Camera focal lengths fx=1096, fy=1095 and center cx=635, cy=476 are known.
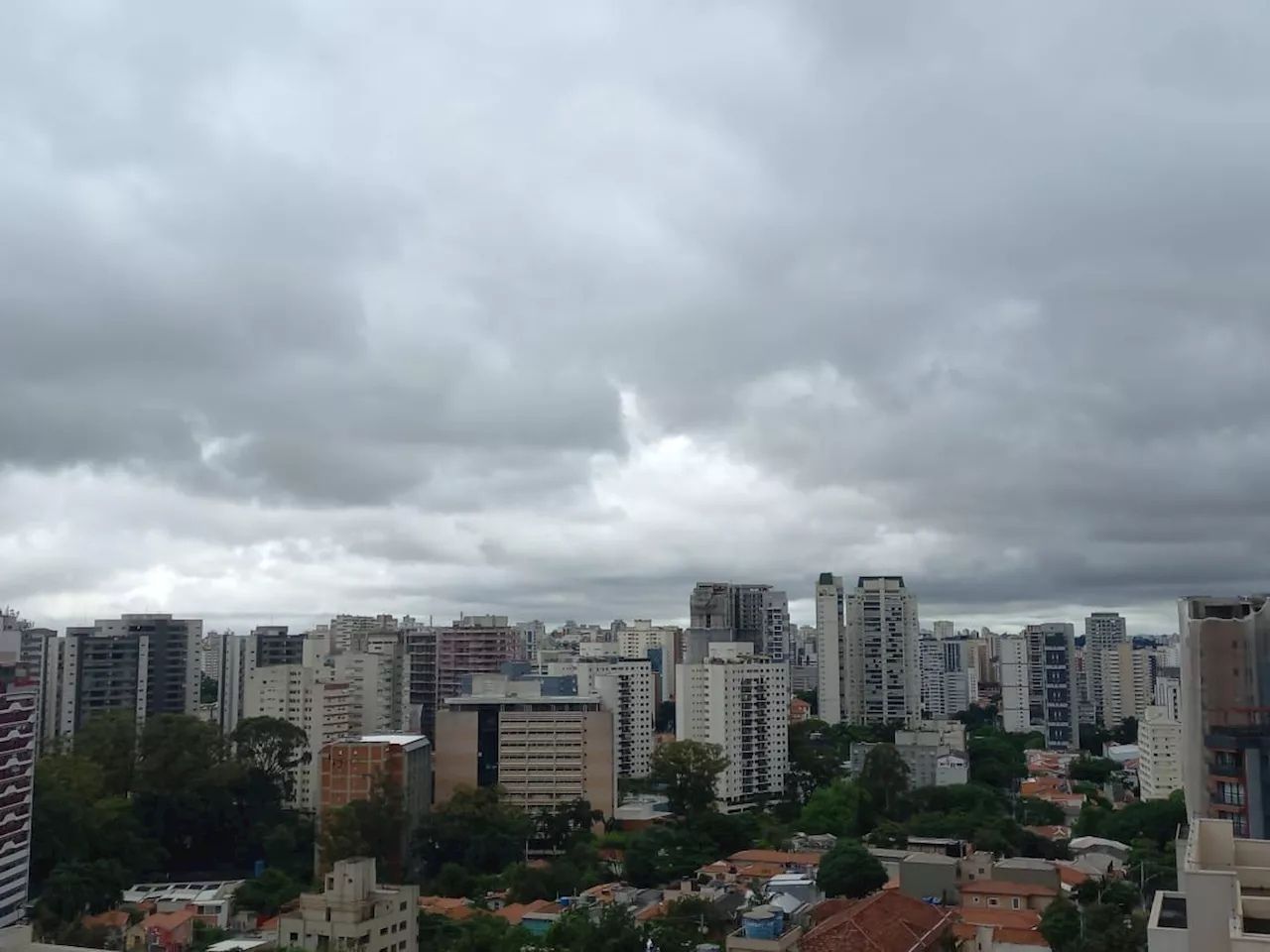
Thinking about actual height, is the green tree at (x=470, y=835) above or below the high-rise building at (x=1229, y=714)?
below

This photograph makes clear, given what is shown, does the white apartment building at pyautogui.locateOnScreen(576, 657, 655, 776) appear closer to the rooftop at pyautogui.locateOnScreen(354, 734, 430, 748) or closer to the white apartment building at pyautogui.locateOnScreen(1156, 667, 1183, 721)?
the rooftop at pyautogui.locateOnScreen(354, 734, 430, 748)

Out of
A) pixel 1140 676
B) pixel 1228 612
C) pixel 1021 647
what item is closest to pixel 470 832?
pixel 1228 612

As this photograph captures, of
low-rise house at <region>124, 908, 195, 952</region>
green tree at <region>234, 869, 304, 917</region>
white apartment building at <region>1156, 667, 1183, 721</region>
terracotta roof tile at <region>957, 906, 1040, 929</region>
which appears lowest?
green tree at <region>234, 869, 304, 917</region>

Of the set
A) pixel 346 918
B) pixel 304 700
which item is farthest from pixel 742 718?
pixel 346 918

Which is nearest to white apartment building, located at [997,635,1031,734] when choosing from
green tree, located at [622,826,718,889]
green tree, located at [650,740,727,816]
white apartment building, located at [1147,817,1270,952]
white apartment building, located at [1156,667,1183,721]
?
white apartment building, located at [1156,667,1183,721]

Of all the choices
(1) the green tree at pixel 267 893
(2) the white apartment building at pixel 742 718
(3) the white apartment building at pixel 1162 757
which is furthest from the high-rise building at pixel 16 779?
(3) the white apartment building at pixel 1162 757

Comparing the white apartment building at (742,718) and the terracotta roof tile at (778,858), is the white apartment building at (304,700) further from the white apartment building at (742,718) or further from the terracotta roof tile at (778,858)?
the terracotta roof tile at (778,858)
